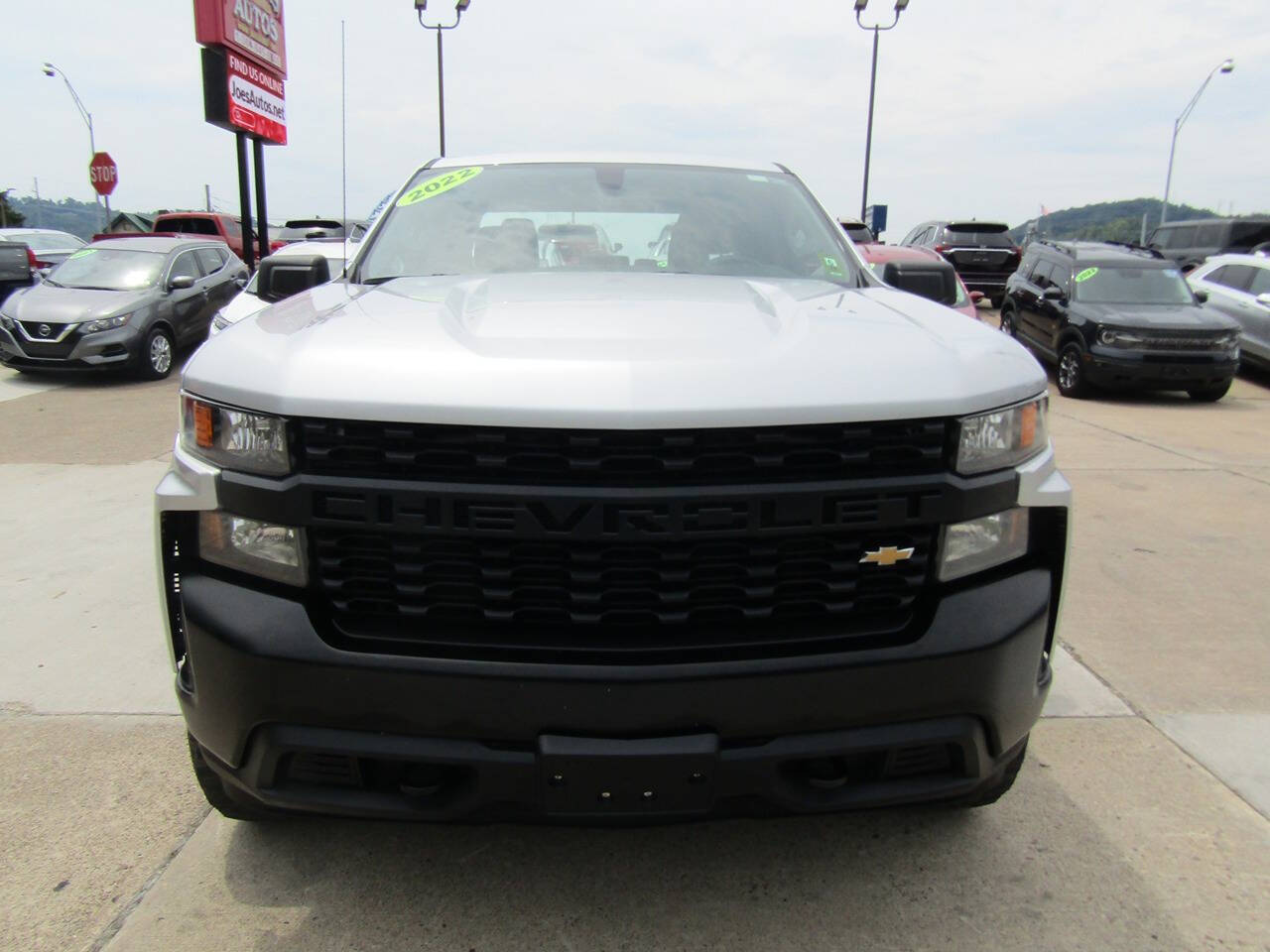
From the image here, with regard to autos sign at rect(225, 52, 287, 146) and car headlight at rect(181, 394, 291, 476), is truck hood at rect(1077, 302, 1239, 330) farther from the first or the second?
autos sign at rect(225, 52, 287, 146)

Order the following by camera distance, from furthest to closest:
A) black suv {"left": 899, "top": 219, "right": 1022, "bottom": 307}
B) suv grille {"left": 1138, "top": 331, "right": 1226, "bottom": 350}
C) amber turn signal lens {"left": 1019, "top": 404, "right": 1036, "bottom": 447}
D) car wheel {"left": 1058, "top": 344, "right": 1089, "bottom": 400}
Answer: black suv {"left": 899, "top": 219, "right": 1022, "bottom": 307}
car wheel {"left": 1058, "top": 344, "right": 1089, "bottom": 400}
suv grille {"left": 1138, "top": 331, "right": 1226, "bottom": 350}
amber turn signal lens {"left": 1019, "top": 404, "right": 1036, "bottom": 447}

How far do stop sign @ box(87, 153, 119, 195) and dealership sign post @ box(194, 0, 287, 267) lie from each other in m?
16.1

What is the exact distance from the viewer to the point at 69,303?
11.7 metres

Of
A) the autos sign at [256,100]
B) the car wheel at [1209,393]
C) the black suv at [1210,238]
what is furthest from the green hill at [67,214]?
the car wheel at [1209,393]

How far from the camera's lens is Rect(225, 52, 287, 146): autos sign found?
14.8 metres

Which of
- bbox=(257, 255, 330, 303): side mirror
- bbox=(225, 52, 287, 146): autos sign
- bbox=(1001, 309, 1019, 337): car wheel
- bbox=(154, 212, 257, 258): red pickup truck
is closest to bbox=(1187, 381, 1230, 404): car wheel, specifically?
bbox=(1001, 309, 1019, 337): car wheel

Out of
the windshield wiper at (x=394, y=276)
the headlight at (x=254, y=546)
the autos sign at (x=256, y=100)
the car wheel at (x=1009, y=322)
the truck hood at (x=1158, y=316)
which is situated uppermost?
the autos sign at (x=256, y=100)

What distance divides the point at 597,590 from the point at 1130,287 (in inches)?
494

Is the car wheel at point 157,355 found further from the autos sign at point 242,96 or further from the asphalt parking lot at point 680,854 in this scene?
the asphalt parking lot at point 680,854

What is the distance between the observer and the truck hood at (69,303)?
1149cm

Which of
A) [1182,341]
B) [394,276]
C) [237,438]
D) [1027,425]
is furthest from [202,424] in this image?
[1182,341]

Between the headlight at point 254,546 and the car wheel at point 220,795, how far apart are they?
55 cm

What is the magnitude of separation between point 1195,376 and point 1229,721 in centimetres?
938

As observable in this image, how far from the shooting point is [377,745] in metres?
1.84
